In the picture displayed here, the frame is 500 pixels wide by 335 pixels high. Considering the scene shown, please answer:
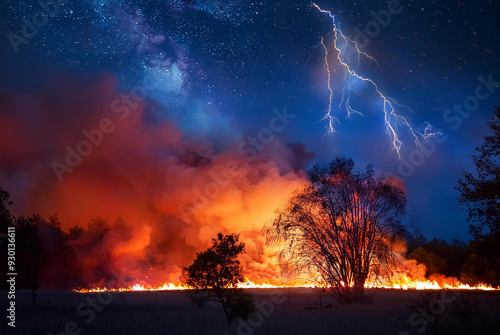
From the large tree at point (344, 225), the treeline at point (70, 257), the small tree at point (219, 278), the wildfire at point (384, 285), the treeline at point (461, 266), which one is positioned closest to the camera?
the small tree at point (219, 278)

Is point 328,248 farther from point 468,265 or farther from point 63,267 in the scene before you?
point 63,267

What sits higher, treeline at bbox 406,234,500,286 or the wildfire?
treeline at bbox 406,234,500,286

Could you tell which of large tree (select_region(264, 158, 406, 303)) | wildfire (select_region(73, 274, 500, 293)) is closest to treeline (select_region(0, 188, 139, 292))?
wildfire (select_region(73, 274, 500, 293))

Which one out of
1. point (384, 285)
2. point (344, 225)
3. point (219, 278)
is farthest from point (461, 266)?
point (219, 278)

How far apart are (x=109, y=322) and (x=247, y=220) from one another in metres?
49.3

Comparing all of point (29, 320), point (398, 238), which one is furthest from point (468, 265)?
point (29, 320)

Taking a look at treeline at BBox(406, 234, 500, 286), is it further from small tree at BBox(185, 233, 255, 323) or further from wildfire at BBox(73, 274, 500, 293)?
small tree at BBox(185, 233, 255, 323)

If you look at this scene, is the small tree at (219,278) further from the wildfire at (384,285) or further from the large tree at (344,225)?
the wildfire at (384,285)

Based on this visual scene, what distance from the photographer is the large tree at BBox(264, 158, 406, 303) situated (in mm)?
33688

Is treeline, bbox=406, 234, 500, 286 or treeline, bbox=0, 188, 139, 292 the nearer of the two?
treeline, bbox=406, 234, 500, 286

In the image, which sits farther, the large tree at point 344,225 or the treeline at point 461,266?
the treeline at point 461,266

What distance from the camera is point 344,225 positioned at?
34.6 metres

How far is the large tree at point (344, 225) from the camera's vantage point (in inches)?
1326

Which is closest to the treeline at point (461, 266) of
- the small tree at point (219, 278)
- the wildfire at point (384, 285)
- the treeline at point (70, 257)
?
the wildfire at point (384, 285)
